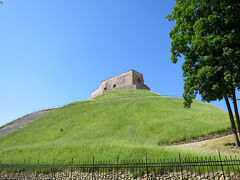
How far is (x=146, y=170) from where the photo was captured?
9.74 meters

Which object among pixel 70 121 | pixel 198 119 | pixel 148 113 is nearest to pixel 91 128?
pixel 70 121

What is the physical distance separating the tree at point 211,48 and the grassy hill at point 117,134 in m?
6.27

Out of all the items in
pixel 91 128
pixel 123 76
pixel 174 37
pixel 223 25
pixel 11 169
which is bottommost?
pixel 11 169

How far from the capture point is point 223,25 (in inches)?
523

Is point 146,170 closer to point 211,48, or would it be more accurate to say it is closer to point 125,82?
point 211,48

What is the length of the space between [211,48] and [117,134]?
1570cm

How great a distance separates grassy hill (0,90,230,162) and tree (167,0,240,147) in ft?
20.6

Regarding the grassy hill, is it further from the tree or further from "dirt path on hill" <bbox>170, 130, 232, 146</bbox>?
the tree

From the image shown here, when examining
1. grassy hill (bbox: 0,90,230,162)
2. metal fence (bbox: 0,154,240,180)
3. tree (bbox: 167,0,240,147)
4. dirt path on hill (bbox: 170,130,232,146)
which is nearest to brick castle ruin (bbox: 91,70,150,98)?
grassy hill (bbox: 0,90,230,162)

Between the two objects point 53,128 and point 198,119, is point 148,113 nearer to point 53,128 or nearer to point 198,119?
point 198,119

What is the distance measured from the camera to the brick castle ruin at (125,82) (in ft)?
225

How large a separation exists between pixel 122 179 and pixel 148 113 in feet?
71.2

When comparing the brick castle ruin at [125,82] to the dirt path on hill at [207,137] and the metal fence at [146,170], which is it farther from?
the metal fence at [146,170]

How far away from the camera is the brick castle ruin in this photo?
68.4 metres
